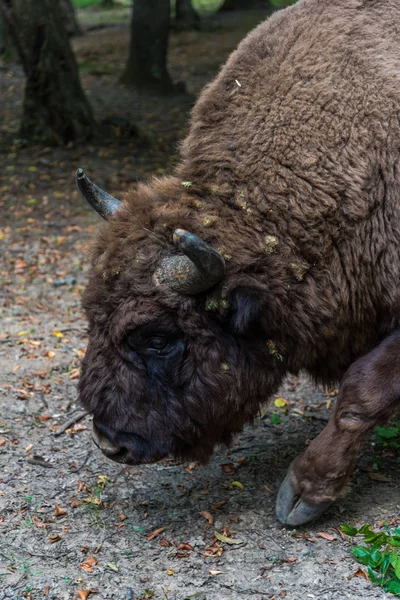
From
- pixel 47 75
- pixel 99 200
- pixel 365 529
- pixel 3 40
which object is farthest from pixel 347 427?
pixel 3 40

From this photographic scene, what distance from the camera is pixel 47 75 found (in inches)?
404

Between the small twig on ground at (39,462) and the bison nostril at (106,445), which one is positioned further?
the small twig on ground at (39,462)

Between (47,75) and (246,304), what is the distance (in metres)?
7.52

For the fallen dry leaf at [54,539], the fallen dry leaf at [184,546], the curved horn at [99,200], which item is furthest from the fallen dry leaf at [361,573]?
the curved horn at [99,200]

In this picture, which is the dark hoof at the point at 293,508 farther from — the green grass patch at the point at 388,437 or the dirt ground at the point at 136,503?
the green grass patch at the point at 388,437

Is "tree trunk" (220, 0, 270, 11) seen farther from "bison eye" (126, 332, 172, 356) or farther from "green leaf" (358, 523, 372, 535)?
"green leaf" (358, 523, 372, 535)

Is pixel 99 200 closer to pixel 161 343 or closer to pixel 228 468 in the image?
pixel 161 343

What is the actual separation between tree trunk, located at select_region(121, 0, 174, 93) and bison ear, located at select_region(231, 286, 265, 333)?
10554 mm

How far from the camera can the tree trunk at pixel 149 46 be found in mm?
13312

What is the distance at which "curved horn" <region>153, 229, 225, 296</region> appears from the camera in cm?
347

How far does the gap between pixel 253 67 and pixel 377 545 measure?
8.32 ft

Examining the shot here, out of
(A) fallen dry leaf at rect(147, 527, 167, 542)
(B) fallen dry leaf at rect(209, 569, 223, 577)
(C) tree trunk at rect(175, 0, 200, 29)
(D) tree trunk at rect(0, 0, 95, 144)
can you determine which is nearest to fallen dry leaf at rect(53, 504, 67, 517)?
(A) fallen dry leaf at rect(147, 527, 167, 542)

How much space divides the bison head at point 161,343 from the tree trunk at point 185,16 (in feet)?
58.0

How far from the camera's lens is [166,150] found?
10.9 meters
